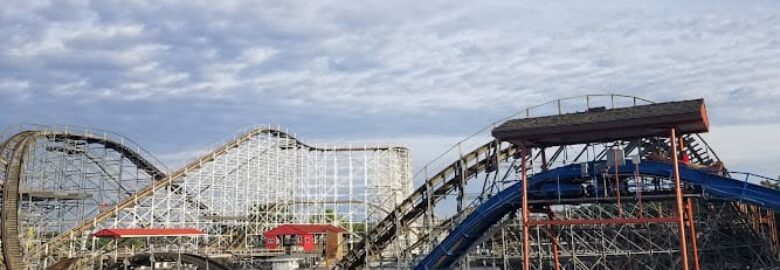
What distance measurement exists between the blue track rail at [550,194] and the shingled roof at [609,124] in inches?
30.8

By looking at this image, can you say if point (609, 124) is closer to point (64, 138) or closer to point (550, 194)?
point (550, 194)

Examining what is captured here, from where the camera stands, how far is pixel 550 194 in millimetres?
16500

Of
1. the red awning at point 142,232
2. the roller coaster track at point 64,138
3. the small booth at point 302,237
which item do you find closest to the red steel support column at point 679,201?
the small booth at point 302,237

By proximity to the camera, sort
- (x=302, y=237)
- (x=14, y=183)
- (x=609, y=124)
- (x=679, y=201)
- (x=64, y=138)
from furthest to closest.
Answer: (x=302, y=237) → (x=64, y=138) → (x=14, y=183) → (x=609, y=124) → (x=679, y=201)

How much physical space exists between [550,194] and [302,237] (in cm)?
1829

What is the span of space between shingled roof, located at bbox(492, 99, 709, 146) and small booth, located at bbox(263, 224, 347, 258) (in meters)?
16.4

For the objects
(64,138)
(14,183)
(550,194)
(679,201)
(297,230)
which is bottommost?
(297,230)

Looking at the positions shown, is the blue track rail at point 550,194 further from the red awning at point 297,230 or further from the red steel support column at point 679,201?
the red awning at point 297,230

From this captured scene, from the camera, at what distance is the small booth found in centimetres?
3144

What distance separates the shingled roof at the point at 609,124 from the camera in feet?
46.5

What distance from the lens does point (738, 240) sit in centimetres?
2055

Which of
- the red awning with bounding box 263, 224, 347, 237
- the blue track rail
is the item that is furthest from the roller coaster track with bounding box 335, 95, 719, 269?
the red awning with bounding box 263, 224, 347, 237

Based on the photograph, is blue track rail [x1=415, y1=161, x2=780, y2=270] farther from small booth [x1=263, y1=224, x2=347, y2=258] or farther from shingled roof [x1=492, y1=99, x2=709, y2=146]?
small booth [x1=263, y1=224, x2=347, y2=258]

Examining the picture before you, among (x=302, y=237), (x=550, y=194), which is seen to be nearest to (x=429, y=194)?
(x=550, y=194)
